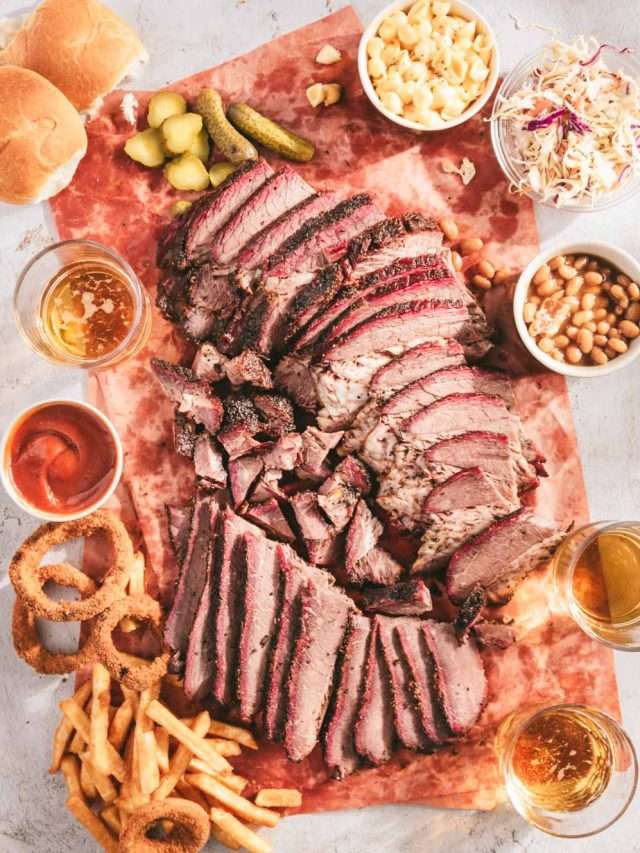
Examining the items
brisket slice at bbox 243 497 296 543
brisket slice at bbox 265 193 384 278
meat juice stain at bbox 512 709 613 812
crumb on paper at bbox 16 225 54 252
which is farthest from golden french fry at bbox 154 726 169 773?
crumb on paper at bbox 16 225 54 252

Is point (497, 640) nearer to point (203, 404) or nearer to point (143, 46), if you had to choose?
point (203, 404)

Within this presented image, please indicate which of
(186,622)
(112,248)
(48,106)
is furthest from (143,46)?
(186,622)

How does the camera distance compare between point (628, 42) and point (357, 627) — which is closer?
point (357, 627)

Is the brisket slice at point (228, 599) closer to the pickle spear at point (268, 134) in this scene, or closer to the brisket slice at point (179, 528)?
the brisket slice at point (179, 528)

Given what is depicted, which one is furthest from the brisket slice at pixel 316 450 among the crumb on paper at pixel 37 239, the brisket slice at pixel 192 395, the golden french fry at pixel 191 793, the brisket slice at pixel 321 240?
the crumb on paper at pixel 37 239

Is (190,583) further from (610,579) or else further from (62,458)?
(610,579)

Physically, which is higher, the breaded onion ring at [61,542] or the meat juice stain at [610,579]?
the breaded onion ring at [61,542]

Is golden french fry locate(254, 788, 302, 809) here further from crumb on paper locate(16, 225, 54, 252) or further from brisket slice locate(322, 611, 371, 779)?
crumb on paper locate(16, 225, 54, 252)
